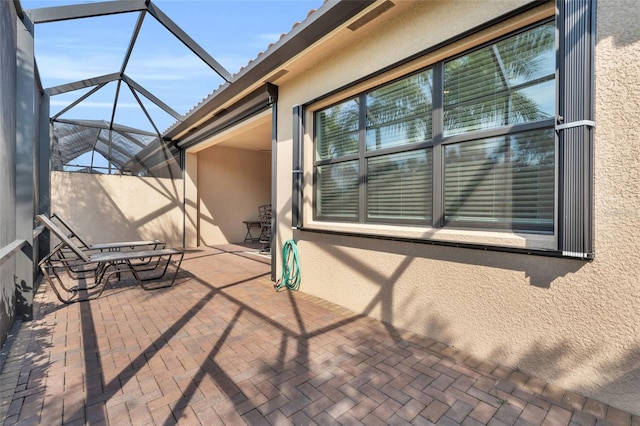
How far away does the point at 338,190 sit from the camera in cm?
407

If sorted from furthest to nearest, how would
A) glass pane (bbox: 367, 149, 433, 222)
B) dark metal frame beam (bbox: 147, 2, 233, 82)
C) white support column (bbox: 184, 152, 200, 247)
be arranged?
white support column (bbox: 184, 152, 200, 247)
dark metal frame beam (bbox: 147, 2, 233, 82)
glass pane (bbox: 367, 149, 433, 222)

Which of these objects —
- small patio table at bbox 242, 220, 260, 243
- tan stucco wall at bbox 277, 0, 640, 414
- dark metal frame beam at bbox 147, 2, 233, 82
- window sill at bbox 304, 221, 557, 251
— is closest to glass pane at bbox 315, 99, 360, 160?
tan stucco wall at bbox 277, 0, 640, 414

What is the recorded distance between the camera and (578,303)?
6.69 ft

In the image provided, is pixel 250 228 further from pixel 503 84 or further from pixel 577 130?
pixel 577 130

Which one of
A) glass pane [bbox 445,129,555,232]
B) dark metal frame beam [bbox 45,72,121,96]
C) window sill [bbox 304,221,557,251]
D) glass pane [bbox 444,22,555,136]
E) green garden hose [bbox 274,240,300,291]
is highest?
dark metal frame beam [bbox 45,72,121,96]

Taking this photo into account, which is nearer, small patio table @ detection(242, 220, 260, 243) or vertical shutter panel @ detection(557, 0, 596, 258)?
vertical shutter panel @ detection(557, 0, 596, 258)

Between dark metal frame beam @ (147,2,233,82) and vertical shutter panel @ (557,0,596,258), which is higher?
dark metal frame beam @ (147,2,233,82)

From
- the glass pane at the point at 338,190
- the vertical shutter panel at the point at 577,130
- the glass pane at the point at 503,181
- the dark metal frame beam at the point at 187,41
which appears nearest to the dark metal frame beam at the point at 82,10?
the dark metal frame beam at the point at 187,41

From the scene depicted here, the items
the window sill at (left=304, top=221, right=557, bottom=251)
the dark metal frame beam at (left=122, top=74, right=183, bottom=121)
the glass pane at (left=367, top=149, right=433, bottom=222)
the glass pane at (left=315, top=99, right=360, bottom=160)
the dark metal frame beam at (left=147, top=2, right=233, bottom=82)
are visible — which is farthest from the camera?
the dark metal frame beam at (left=122, top=74, right=183, bottom=121)

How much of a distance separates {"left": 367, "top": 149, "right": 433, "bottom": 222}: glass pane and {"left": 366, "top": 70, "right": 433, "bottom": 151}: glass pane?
18 cm

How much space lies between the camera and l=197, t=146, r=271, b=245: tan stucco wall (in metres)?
9.34

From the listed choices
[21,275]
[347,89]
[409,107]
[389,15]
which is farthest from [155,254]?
[389,15]

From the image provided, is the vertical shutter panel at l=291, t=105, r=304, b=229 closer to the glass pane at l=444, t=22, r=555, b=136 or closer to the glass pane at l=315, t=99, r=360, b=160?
the glass pane at l=315, t=99, r=360, b=160

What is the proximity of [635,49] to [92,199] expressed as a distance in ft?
31.3
